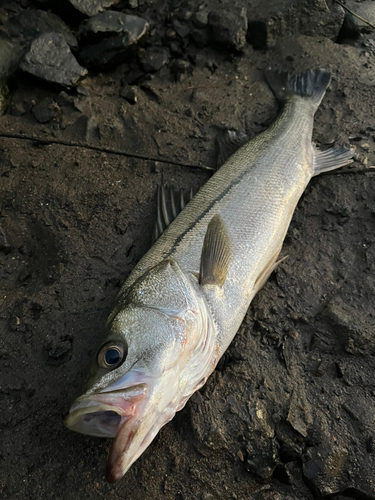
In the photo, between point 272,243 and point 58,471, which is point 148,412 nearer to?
point 58,471

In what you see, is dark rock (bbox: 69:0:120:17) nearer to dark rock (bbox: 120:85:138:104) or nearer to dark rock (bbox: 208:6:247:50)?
dark rock (bbox: 120:85:138:104)

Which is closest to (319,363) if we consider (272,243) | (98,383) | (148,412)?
(272,243)

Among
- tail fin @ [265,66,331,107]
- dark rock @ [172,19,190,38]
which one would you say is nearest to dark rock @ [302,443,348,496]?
tail fin @ [265,66,331,107]

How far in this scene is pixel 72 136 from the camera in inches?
185

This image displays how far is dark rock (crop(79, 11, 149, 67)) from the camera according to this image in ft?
16.8

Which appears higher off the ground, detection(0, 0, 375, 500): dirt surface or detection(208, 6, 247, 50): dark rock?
detection(208, 6, 247, 50): dark rock

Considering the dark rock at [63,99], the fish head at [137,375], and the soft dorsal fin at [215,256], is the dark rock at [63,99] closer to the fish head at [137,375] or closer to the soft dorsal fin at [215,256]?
the soft dorsal fin at [215,256]

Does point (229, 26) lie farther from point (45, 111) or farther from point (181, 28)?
point (45, 111)

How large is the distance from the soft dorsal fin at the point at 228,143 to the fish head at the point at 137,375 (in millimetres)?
2222

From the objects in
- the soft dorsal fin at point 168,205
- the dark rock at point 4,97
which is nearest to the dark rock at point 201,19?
the dark rock at point 4,97

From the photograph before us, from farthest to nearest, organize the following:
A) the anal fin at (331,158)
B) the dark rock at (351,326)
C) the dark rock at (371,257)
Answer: the anal fin at (331,158) → the dark rock at (371,257) → the dark rock at (351,326)

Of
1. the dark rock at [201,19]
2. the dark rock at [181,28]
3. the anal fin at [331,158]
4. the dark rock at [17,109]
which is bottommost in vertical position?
the dark rock at [17,109]

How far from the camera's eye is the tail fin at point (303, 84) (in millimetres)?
4785

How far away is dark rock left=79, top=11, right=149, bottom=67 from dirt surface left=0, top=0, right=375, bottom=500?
0.68 feet
